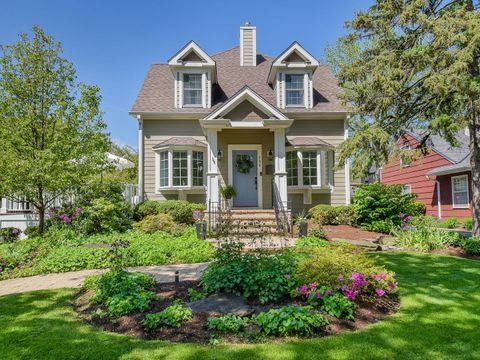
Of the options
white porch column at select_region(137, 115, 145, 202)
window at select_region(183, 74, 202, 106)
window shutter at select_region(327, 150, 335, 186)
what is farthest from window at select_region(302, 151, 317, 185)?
white porch column at select_region(137, 115, 145, 202)

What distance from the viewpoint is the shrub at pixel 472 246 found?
25.2 feet

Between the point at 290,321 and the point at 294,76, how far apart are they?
12.0m

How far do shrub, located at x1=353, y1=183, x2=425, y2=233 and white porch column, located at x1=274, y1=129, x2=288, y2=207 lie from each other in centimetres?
297

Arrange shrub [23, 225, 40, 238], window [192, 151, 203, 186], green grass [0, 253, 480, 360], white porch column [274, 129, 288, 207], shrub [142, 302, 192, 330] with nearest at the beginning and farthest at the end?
green grass [0, 253, 480, 360]
shrub [142, 302, 192, 330]
shrub [23, 225, 40, 238]
white porch column [274, 129, 288, 207]
window [192, 151, 203, 186]

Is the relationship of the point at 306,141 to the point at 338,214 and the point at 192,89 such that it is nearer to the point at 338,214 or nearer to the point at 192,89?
the point at 338,214

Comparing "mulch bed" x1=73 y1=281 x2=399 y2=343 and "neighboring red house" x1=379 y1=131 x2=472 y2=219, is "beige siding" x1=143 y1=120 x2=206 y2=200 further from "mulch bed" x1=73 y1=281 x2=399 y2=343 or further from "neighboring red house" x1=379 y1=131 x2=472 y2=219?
"neighboring red house" x1=379 y1=131 x2=472 y2=219

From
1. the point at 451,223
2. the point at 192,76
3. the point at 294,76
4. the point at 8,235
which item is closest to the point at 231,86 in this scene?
the point at 192,76

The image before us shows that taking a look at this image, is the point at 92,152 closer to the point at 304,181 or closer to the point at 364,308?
the point at 304,181

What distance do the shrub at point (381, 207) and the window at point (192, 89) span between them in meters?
7.63

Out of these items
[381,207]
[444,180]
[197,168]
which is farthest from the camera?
[444,180]

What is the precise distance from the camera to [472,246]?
778 centimetres

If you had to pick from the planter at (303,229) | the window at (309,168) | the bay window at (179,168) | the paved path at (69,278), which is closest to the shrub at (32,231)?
the paved path at (69,278)

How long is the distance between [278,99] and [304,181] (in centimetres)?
369

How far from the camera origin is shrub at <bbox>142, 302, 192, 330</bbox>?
3.60 meters
